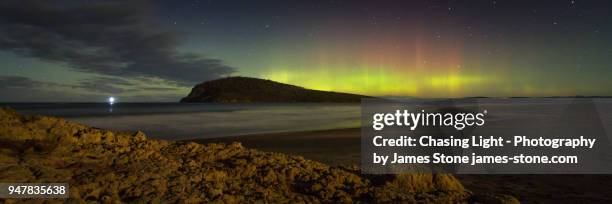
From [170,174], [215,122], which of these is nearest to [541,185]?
[170,174]

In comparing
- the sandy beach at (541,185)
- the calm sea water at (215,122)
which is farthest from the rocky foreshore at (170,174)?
the calm sea water at (215,122)

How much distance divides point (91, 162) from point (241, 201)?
2.11m

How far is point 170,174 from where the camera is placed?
18.4ft

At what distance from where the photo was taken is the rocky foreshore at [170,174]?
16.6ft

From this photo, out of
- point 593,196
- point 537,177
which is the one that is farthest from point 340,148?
point 593,196

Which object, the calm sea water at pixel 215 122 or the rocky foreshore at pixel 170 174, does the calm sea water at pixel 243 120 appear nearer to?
the calm sea water at pixel 215 122

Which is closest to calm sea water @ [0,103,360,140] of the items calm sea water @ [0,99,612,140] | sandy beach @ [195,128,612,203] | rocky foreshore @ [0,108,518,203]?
calm sea water @ [0,99,612,140]

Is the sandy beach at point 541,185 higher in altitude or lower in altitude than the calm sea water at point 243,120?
lower

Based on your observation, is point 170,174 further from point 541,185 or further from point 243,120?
point 243,120

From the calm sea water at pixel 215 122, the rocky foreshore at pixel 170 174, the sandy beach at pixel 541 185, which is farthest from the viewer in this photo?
the calm sea water at pixel 215 122

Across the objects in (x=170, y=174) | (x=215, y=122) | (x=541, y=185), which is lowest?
(x=541, y=185)

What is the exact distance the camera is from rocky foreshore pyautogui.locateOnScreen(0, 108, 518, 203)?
505 cm

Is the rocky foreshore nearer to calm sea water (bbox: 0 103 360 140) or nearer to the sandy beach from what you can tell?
the sandy beach

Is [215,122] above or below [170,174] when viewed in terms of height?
above
